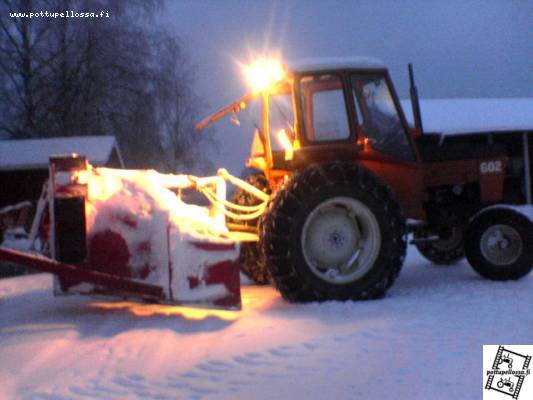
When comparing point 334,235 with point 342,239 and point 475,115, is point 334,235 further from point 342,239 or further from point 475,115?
point 475,115

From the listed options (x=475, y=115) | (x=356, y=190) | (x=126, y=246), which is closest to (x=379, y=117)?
(x=356, y=190)

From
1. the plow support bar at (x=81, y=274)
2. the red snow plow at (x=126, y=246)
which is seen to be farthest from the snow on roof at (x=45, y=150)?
the plow support bar at (x=81, y=274)

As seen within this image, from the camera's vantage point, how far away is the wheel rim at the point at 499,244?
21.6 feet

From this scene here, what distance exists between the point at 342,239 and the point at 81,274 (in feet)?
7.70

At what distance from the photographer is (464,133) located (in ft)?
63.8

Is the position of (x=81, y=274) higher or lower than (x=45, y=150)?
lower

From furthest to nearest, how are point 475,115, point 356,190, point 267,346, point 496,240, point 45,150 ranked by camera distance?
point 475,115, point 45,150, point 496,240, point 356,190, point 267,346

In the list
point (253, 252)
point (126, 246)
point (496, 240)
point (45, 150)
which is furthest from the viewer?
point (45, 150)

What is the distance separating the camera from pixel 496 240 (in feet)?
Result: 21.7

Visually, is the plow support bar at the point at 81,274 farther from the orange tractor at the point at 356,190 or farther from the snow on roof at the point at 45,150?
the snow on roof at the point at 45,150

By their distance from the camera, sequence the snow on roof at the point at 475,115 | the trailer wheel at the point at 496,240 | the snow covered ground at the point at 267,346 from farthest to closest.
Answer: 1. the snow on roof at the point at 475,115
2. the trailer wheel at the point at 496,240
3. the snow covered ground at the point at 267,346

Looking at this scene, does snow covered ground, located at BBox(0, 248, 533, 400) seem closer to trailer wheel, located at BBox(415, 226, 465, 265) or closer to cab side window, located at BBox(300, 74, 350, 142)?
cab side window, located at BBox(300, 74, 350, 142)

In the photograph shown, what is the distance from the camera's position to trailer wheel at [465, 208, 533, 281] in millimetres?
6484

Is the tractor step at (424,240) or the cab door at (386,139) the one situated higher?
the cab door at (386,139)
